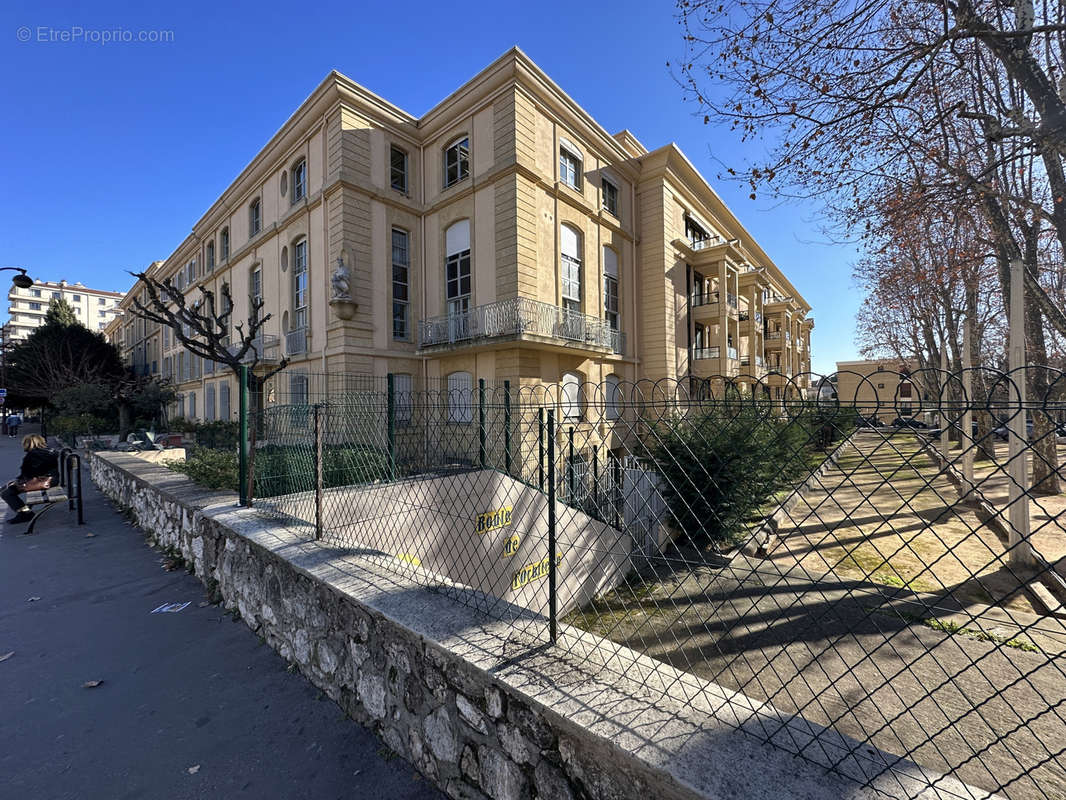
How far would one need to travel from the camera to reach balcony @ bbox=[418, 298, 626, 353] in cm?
1318

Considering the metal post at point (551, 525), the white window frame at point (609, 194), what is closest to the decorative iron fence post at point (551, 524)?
the metal post at point (551, 525)

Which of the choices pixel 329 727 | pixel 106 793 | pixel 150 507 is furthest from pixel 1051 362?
pixel 150 507

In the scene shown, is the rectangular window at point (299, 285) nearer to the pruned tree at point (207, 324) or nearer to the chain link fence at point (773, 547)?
the pruned tree at point (207, 324)

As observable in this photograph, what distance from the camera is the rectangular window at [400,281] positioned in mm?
15375

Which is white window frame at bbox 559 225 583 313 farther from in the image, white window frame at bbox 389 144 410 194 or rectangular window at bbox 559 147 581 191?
white window frame at bbox 389 144 410 194

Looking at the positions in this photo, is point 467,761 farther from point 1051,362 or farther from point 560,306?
point 1051,362

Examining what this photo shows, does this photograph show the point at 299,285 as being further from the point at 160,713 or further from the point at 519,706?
the point at 519,706

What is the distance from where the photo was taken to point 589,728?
171cm

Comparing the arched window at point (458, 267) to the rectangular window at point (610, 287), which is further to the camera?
the rectangular window at point (610, 287)

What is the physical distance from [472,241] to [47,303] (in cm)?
9250

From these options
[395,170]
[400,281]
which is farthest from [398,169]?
[400,281]

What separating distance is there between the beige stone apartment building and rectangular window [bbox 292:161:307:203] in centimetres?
6

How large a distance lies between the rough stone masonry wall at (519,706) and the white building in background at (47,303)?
91.8 meters

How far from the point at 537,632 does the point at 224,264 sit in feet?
82.5
